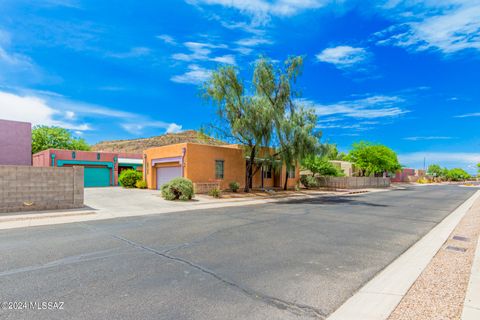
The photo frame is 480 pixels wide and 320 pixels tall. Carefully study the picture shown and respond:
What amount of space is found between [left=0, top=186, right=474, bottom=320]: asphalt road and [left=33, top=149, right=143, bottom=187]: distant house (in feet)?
85.5

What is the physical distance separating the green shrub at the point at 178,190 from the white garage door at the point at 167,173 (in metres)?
5.44

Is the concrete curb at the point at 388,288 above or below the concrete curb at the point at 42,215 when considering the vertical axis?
below

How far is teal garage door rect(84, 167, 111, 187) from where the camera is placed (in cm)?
3275

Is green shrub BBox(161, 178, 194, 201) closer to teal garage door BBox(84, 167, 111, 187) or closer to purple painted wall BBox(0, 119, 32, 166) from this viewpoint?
purple painted wall BBox(0, 119, 32, 166)

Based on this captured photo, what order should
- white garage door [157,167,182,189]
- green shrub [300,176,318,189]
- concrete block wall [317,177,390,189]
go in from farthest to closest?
concrete block wall [317,177,390,189] → green shrub [300,176,318,189] → white garage door [157,167,182,189]

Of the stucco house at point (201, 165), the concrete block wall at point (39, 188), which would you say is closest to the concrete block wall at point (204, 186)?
the stucco house at point (201, 165)

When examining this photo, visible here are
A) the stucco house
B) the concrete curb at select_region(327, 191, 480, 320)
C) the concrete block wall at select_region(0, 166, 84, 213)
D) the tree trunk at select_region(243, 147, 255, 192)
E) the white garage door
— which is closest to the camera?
the concrete curb at select_region(327, 191, 480, 320)

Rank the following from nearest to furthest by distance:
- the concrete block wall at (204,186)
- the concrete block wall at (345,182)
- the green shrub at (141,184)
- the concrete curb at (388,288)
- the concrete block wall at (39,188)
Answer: the concrete curb at (388,288) → the concrete block wall at (39,188) → the concrete block wall at (204,186) → the green shrub at (141,184) → the concrete block wall at (345,182)

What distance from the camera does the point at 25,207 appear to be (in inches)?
483

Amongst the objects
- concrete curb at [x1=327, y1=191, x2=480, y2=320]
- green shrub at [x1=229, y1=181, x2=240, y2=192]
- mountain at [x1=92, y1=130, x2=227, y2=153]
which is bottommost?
concrete curb at [x1=327, y1=191, x2=480, y2=320]

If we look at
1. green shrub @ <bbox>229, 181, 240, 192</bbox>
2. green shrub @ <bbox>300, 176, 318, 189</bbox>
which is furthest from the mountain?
green shrub @ <bbox>229, 181, 240, 192</bbox>

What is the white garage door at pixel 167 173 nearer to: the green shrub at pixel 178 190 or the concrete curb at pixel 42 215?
the green shrub at pixel 178 190

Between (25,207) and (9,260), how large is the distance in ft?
27.1

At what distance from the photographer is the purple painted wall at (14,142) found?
20.7 meters
